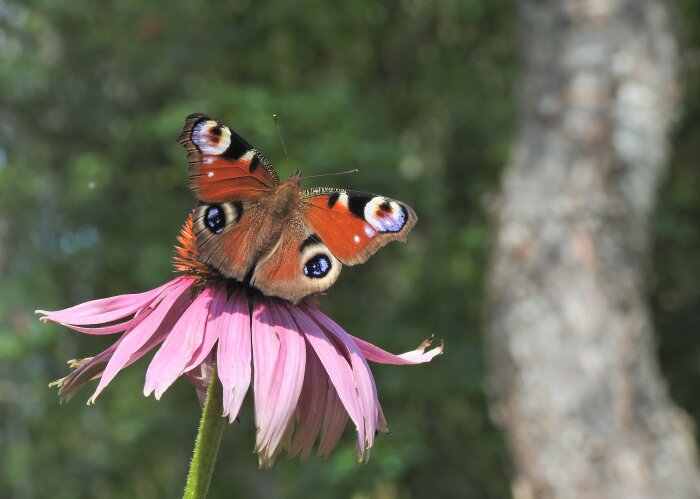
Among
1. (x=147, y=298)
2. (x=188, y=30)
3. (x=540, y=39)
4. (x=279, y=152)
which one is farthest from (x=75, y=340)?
(x=147, y=298)

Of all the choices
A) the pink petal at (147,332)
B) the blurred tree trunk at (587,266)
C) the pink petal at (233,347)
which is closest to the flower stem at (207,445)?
the pink petal at (233,347)

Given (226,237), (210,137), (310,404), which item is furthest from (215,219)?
(310,404)

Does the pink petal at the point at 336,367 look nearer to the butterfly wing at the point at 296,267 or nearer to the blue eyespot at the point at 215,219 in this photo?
the butterfly wing at the point at 296,267

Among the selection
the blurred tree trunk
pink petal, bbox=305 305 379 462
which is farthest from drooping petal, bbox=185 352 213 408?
the blurred tree trunk

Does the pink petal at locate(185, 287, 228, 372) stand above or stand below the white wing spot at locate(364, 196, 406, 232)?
below

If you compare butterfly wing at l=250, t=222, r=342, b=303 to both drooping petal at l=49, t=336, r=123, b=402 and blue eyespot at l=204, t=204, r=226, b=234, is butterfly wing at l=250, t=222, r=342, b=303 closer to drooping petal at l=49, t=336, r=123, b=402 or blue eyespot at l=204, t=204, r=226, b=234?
blue eyespot at l=204, t=204, r=226, b=234

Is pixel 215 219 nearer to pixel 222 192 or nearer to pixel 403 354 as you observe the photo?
pixel 222 192

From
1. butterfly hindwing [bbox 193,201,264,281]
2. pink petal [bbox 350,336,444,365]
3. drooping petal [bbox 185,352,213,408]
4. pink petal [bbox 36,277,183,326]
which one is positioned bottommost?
pink petal [bbox 350,336,444,365]
